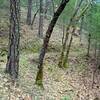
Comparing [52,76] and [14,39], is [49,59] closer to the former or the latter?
[52,76]

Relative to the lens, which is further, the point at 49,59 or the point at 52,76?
the point at 49,59

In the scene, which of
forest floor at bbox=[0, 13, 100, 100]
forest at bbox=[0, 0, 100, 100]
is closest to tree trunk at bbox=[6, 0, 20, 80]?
forest at bbox=[0, 0, 100, 100]

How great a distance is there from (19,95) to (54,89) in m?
4.26

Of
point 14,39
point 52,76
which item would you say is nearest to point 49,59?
point 52,76

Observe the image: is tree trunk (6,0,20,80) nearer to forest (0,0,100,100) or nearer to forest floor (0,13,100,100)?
forest (0,0,100,100)

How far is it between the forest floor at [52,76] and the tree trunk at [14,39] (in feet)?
1.41

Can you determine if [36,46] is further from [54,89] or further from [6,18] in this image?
[54,89]

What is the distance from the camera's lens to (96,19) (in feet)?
90.6

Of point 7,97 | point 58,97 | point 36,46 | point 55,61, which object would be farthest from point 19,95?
point 36,46

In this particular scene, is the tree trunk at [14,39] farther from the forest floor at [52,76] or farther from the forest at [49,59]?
the forest floor at [52,76]

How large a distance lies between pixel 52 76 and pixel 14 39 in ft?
21.9

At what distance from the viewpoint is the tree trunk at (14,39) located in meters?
12.2

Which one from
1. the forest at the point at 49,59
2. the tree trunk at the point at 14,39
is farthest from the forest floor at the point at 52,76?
the tree trunk at the point at 14,39

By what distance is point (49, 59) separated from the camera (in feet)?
76.8
